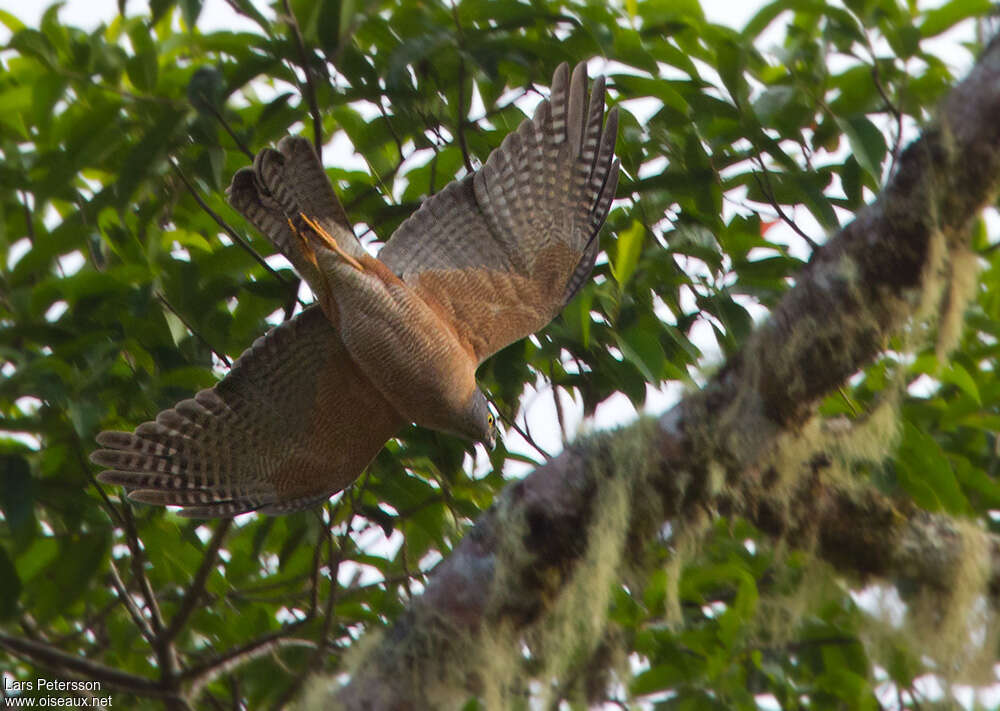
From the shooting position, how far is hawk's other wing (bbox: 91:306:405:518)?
381cm

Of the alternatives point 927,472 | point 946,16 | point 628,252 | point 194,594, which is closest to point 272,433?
point 194,594

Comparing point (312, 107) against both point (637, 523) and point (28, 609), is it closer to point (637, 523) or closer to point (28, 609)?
point (637, 523)

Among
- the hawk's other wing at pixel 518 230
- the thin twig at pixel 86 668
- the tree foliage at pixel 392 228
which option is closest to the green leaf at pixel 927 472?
the tree foliage at pixel 392 228

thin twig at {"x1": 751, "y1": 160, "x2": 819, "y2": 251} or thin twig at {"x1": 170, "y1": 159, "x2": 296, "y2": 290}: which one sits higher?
thin twig at {"x1": 170, "y1": 159, "x2": 296, "y2": 290}

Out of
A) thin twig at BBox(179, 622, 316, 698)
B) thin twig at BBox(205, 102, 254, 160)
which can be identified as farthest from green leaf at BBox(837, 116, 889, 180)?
thin twig at BBox(179, 622, 316, 698)

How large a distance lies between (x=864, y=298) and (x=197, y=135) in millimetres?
1939

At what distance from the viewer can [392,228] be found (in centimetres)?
394

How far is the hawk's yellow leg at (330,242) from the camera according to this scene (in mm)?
3779

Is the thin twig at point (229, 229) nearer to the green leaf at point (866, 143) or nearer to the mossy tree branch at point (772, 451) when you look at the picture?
the mossy tree branch at point (772, 451)

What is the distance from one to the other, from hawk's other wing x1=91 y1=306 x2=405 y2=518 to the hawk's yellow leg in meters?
0.21

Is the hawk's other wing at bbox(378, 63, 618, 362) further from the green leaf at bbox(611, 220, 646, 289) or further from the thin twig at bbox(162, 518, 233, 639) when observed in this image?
the thin twig at bbox(162, 518, 233, 639)

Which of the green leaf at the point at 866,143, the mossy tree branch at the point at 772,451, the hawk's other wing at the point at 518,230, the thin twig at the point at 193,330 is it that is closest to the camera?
the mossy tree branch at the point at 772,451

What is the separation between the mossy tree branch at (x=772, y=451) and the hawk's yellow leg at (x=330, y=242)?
1656 mm

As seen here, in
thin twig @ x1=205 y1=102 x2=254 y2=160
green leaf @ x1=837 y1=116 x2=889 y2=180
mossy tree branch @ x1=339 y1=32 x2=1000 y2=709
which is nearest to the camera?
mossy tree branch @ x1=339 y1=32 x2=1000 y2=709
